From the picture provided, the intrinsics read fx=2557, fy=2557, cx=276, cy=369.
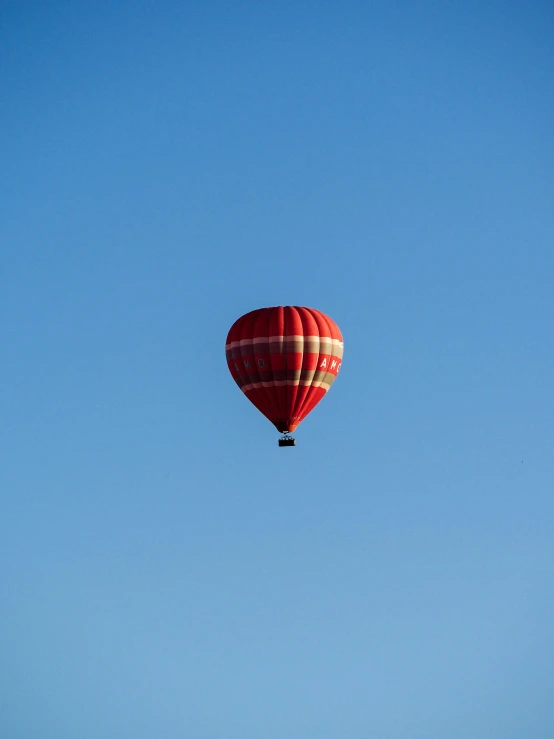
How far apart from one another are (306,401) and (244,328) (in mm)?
4305

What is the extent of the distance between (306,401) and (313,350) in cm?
241

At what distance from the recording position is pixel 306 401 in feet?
377

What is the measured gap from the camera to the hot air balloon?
113875 mm

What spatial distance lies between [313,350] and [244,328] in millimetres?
3282

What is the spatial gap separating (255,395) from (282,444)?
2.54 meters

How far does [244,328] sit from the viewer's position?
4518 inches

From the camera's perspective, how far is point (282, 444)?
11456 centimetres

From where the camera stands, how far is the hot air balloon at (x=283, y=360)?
114 meters

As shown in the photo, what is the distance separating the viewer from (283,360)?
114m

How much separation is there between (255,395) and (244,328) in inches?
120

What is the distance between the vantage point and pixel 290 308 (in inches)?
4518

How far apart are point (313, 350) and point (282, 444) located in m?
4.44

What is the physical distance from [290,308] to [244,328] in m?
2.25

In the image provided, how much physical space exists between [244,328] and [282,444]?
5.47m
